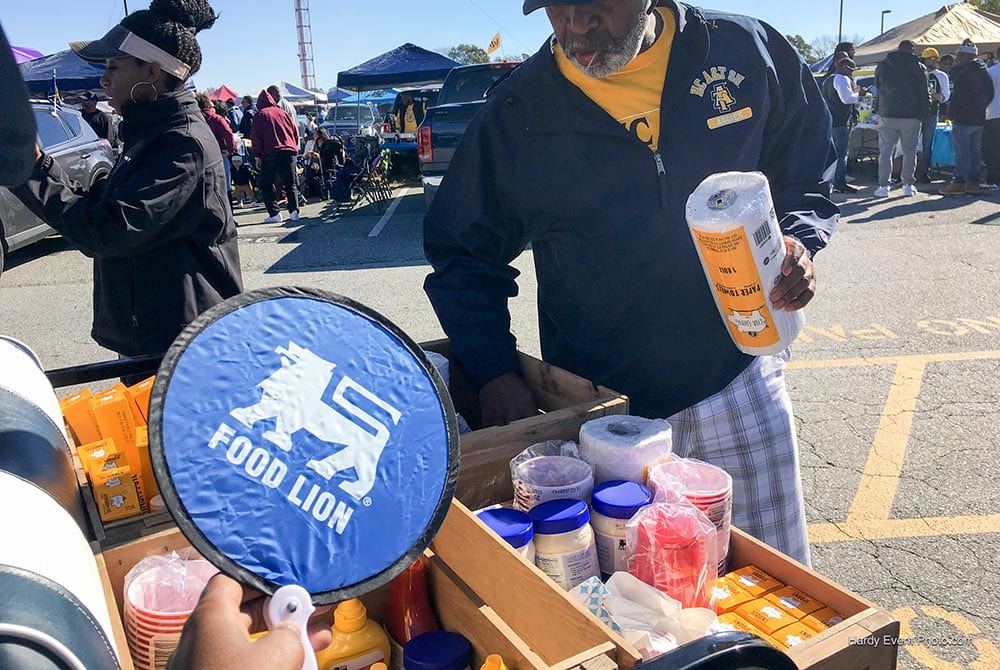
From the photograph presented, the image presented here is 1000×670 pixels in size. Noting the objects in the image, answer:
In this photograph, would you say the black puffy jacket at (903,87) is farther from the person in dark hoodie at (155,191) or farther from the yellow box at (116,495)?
the yellow box at (116,495)

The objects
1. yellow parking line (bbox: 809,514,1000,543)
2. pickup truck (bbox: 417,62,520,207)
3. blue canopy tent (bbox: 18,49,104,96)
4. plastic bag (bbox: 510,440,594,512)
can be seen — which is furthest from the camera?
blue canopy tent (bbox: 18,49,104,96)

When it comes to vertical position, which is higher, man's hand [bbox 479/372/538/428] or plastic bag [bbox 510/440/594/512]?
plastic bag [bbox 510/440/594/512]

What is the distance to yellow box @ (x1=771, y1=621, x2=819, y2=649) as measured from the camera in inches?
51.4

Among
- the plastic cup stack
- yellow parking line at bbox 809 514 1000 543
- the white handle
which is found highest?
the white handle

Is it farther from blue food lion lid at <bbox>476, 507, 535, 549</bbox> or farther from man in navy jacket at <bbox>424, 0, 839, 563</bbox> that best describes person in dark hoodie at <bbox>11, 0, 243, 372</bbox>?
blue food lion lid at <bbox>476, 507, 535, 549</bbox>

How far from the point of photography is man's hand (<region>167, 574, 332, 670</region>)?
2.97ft

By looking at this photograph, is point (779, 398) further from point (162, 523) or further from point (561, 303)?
point (162, 523)

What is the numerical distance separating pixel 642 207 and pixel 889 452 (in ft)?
9.54

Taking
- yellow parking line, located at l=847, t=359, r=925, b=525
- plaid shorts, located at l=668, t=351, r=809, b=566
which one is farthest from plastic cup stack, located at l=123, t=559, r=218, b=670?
yellow parking line, located at l=847, t=359, r=925, b=525

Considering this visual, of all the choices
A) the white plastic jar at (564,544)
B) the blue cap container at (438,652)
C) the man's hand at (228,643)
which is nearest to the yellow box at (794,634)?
the white plastic jar at (564,544)

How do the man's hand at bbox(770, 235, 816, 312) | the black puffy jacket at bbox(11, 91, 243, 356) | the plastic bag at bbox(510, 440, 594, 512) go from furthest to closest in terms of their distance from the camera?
the black puffy jacket at bbox(11, 91, 243, 356)
the man's hand at bbox(770, 235, 816, 312)
the plastic bag at bbox(510, 440, 594, 512)

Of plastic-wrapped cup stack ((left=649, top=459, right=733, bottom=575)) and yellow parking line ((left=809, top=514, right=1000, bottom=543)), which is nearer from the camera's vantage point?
plastic-wrapped cup stack ((left=649, top=459, right=733, bottom=575))

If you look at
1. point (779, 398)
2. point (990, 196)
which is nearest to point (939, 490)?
point (779, 398)

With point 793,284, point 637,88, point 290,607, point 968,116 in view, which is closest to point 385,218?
point 968,116
